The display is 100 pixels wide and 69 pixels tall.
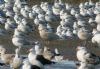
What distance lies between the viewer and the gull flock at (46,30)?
17.5 meters

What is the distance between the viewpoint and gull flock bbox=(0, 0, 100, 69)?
1748cm

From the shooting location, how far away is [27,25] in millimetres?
28500

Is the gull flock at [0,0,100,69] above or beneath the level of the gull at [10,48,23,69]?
above

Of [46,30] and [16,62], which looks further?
[46,30]

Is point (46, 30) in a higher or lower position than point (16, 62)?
higher

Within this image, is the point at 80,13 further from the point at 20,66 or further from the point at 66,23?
the point at 20,66

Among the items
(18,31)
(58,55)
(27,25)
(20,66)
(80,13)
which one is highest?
(80,13)

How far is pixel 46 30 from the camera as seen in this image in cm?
2636

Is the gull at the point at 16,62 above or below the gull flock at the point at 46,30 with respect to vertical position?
below

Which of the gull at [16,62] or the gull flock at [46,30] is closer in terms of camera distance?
the gull at [16,62]

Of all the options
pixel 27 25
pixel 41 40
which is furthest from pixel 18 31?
pixel 27 25

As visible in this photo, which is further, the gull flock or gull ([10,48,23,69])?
the gull flock

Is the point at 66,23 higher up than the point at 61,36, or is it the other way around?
the point at 66,23

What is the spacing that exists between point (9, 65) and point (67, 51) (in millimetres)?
4125
